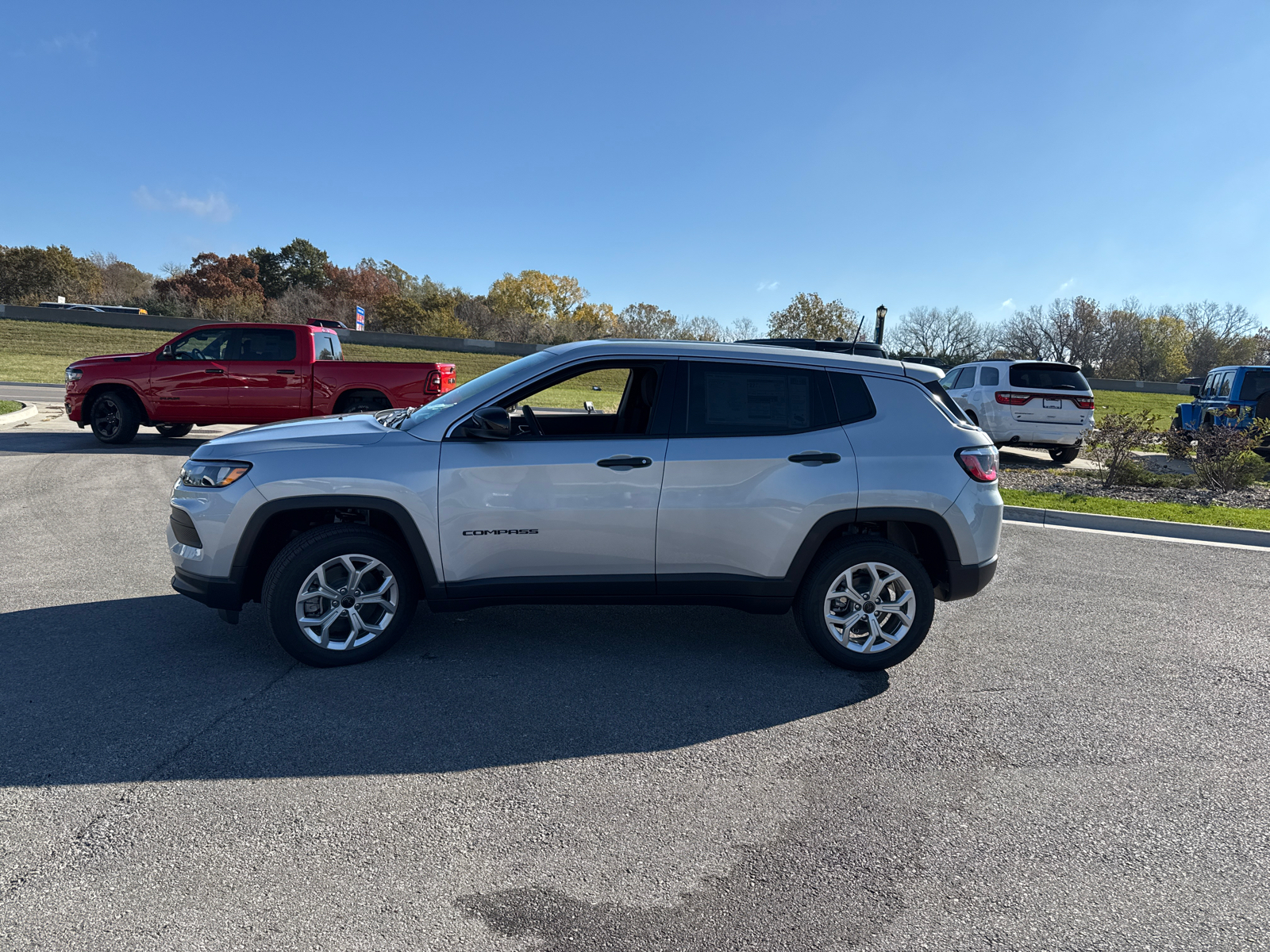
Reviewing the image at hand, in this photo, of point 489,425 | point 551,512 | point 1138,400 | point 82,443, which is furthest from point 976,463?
point 1138,400

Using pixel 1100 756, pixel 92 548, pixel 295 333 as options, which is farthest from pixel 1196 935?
pixel 295 333

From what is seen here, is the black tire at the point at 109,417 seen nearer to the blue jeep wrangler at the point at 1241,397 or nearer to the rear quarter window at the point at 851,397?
the rear quarter window at the point at 851,397

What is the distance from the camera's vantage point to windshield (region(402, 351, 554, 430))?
15.2ft

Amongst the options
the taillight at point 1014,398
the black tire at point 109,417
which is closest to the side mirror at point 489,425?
the black tire at point 109,417

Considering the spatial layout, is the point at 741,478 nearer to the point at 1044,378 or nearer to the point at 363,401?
the point at 363,401

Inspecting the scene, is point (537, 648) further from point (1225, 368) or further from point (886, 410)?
point (1225, 368)

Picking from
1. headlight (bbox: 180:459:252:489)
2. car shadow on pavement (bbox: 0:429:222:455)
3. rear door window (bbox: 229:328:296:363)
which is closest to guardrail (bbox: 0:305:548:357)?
car shadow on pavement (bbox: 0:429:222:455)

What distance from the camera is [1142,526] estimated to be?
30.0ft

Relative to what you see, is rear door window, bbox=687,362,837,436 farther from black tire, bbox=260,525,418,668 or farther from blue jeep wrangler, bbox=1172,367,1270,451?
blue jeep wrangler, bbox=1172,367,1270,451

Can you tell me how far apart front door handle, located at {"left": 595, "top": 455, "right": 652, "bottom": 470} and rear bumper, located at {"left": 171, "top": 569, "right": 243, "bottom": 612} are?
6.67 ft

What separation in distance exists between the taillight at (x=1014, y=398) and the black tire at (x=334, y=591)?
13.3 m

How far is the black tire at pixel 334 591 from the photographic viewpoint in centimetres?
433

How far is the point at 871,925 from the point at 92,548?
6656 millimetres

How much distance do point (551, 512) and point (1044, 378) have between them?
1336cm
